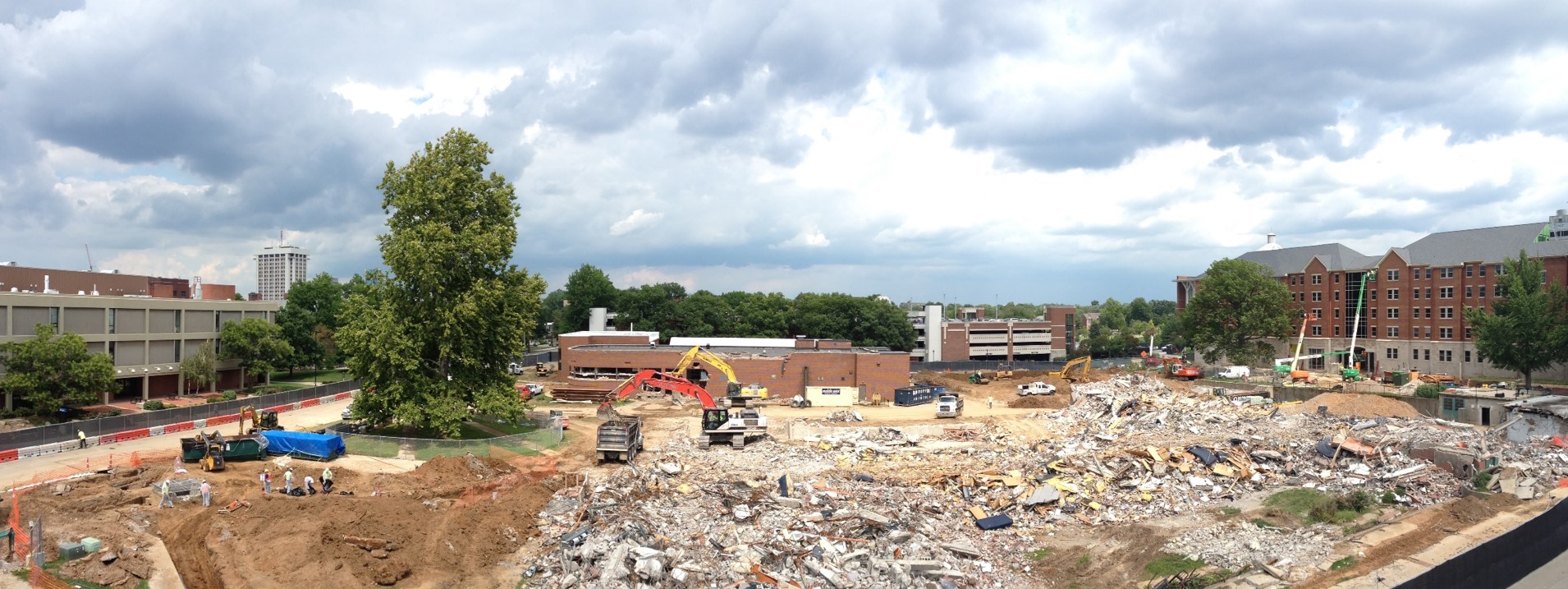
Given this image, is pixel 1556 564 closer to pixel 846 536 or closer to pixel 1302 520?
pixel 1302 520

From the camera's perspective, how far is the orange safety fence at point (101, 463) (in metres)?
30.9

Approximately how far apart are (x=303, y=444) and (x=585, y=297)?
8395 centimetres

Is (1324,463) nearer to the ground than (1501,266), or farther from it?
nearer to the ground

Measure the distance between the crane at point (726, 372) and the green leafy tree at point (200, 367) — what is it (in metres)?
32.7

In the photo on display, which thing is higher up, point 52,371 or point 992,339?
point 52,371

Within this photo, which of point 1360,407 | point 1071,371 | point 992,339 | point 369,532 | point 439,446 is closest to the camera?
point 369,532

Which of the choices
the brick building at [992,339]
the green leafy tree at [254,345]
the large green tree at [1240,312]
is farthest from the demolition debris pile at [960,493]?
the brick building at [992,339]

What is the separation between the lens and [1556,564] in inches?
1017

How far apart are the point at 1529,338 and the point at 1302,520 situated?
54423 millimetres

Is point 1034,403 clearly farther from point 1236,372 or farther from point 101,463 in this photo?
point 101,463

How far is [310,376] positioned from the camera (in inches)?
3125

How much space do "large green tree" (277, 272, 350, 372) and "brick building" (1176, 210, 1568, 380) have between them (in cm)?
9412

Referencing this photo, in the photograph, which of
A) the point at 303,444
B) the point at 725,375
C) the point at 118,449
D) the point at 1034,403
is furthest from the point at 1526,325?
the point at 118,449

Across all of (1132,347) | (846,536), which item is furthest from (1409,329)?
(846,536)
